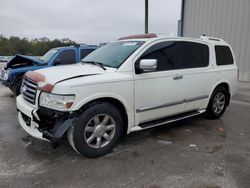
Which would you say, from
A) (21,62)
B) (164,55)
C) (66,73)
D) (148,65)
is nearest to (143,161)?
(148,65)

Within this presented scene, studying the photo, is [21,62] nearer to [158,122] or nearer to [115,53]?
[115,53]

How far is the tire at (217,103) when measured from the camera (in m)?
5.32

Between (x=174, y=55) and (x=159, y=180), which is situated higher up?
(x=174, y=55)

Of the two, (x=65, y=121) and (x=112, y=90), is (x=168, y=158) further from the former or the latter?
(x=65, y=121)

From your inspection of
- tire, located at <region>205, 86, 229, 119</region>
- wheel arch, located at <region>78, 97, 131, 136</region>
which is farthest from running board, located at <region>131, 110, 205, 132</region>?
tire, located at <region>205, 86, 229, 119</region>

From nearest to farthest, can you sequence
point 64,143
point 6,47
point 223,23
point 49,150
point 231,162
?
point 231,162 < point 49,150 < point 64,143 < point 223,23 < point 6,47

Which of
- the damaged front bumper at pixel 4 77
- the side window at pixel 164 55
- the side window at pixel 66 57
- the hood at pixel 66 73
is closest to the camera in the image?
the hood at pixel 66 73

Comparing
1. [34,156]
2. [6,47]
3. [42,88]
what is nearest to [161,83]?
[42,88]

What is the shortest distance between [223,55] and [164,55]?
204cm

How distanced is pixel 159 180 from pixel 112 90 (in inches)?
54.9

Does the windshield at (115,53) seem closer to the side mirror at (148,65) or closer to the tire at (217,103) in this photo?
the side mirror at (148,65)

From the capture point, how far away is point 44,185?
9.10 ft

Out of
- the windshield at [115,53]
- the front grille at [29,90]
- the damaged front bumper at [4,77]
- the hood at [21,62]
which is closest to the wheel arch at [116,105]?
the windshield at [115,53]

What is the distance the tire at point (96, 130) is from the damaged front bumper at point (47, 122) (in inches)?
5.5
